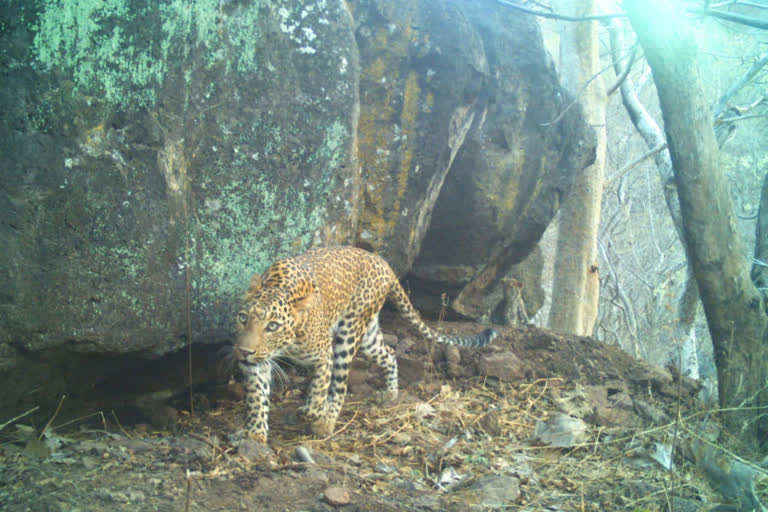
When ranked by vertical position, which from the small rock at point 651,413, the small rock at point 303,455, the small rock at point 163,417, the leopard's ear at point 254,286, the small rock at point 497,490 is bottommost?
the small rock at point 163,417

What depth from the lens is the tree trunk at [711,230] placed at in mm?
5348

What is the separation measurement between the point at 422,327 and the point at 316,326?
5.59ft

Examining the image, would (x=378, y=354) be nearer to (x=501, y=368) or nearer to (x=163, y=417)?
(x=501, y=368)

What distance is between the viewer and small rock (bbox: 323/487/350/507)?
3891mm

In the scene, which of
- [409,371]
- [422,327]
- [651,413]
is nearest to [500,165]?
[422,327]

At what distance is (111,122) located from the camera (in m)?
4.94

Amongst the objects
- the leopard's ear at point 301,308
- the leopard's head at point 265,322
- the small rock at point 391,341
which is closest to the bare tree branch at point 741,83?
the small rock at point 391,341

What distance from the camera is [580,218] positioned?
1138cm

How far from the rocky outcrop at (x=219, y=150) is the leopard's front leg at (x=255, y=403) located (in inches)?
20.6

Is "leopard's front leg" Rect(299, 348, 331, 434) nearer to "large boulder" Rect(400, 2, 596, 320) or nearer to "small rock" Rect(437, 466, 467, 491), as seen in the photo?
"small rock" Rect(437, 466, 467, 491)

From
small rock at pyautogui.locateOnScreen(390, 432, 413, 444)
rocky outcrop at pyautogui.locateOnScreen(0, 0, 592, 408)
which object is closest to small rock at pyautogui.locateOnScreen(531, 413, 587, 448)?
small rock at pyautogui.locateOnScreen(390, 432, 413, 444)

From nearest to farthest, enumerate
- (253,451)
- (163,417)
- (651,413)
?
(253,451) → (163,417) → (651,413)

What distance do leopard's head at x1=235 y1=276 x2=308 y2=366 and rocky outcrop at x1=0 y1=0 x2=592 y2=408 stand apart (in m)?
0.44

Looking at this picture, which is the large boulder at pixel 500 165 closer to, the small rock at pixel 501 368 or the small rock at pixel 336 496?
the small rock at pixel 501 368
